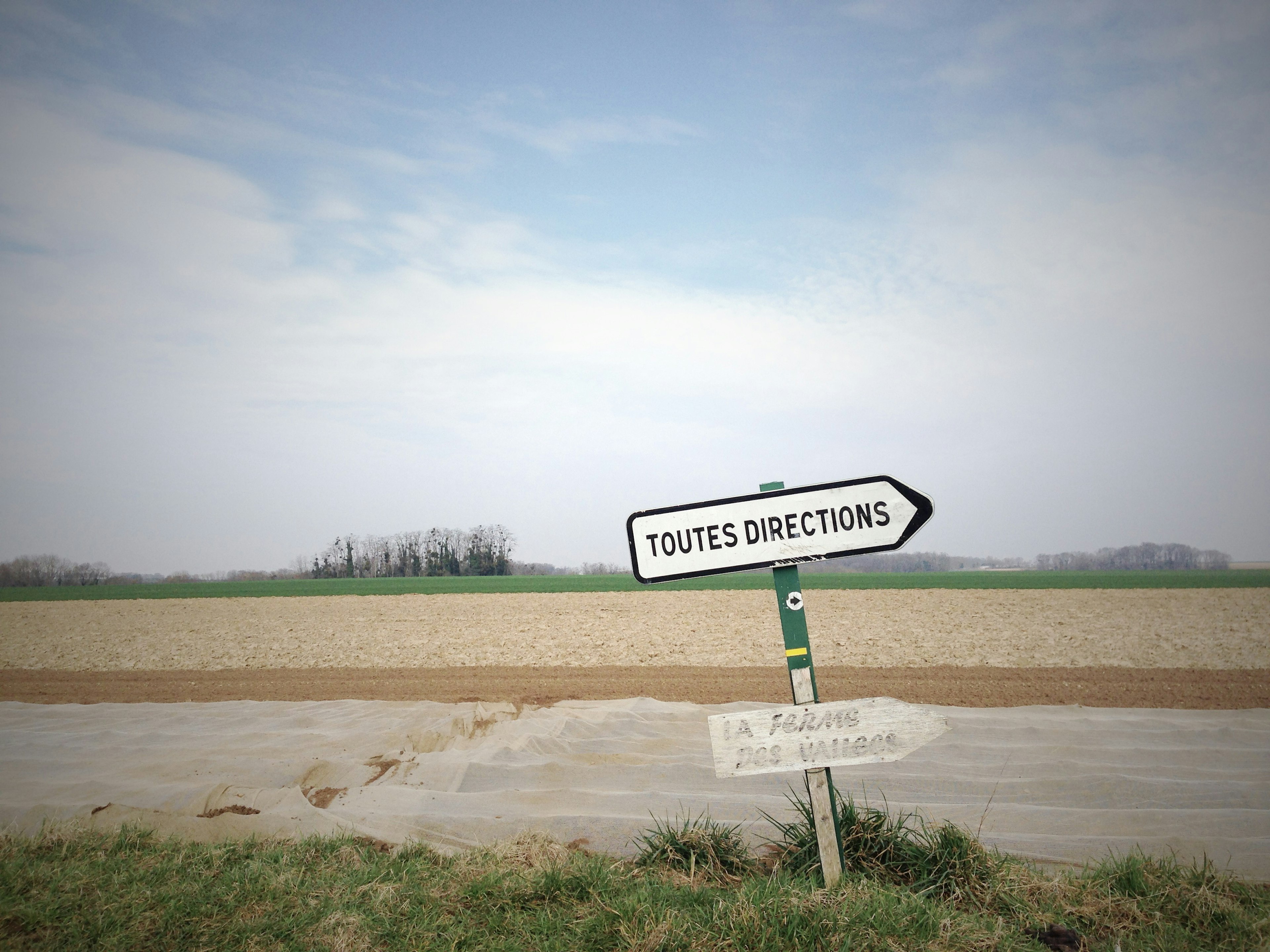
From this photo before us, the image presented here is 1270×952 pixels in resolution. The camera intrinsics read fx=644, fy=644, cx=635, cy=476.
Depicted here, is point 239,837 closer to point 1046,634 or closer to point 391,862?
point 391,862

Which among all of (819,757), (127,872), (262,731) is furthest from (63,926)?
(262,731)

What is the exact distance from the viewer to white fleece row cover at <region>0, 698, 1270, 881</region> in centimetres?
453

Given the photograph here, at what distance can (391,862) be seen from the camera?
152 inches

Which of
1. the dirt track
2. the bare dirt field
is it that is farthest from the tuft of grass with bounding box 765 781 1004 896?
the bare dirt field

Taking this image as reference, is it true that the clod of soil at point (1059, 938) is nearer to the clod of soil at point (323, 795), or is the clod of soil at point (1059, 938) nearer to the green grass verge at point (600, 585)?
the clod of soil at point (323, 795)

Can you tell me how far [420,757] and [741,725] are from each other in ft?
14.8

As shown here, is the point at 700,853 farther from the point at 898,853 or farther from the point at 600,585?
the point at 600,585

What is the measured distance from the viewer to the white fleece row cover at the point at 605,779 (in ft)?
14.9

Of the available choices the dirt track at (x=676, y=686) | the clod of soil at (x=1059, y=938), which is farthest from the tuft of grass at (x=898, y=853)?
the dirt track at (x=676, y=686)

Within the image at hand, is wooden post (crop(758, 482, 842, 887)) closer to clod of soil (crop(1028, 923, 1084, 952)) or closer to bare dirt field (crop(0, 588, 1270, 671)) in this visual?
clod of soil (crop(1028, 923, 1084, 952))

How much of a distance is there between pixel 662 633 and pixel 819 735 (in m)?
17.6

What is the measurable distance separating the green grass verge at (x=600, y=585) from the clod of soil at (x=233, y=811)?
27554 mm

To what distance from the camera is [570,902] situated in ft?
10.4

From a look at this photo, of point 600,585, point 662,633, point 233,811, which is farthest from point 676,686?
point 600,585
